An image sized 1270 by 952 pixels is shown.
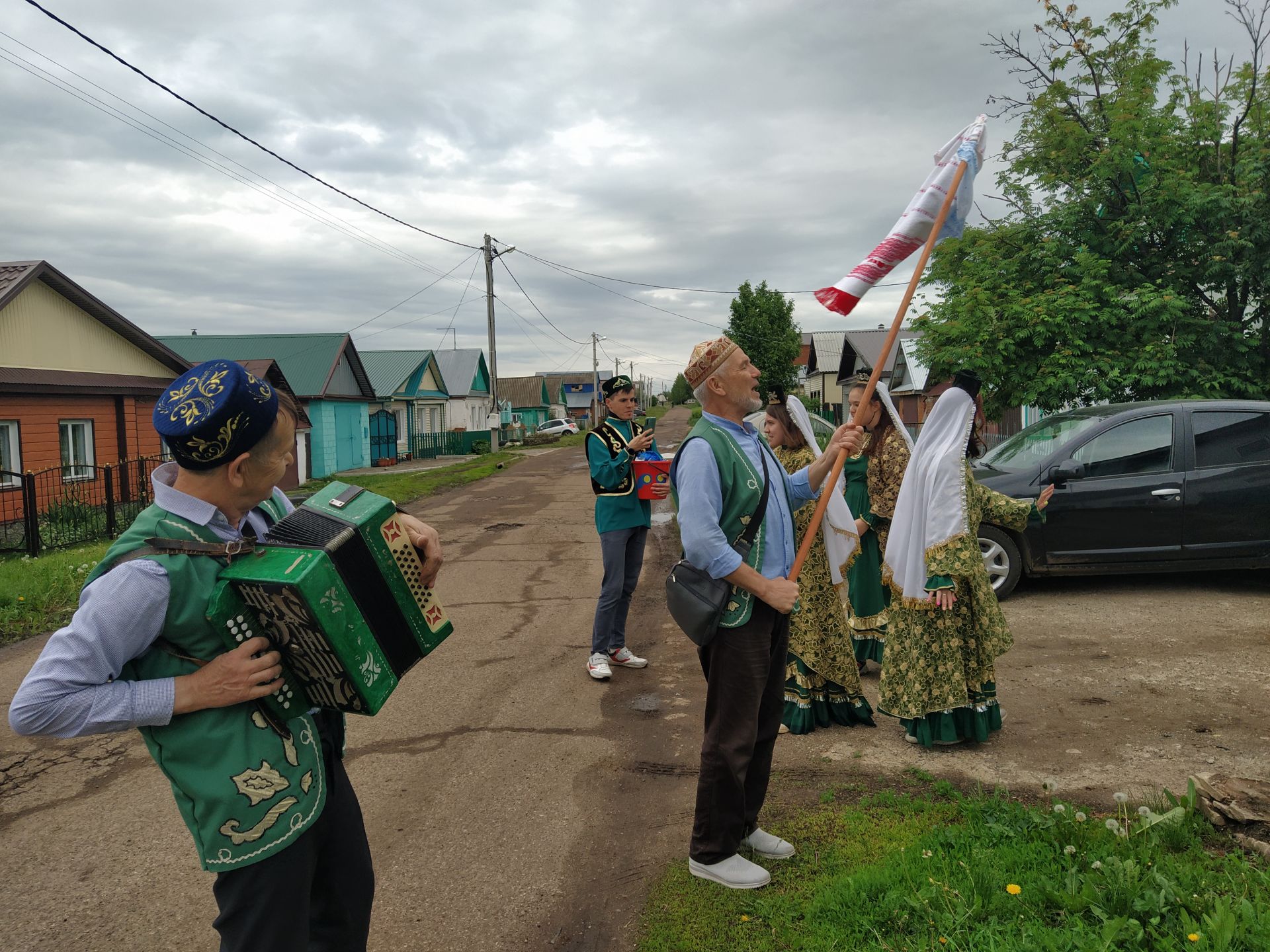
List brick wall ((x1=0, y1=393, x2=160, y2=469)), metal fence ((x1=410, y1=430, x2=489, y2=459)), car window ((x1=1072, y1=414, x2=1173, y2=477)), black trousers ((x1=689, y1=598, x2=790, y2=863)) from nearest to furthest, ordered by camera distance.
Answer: black trousers ((x1=689, y1=598, x2=790, y2=863)) → car window ((x1=1072, y1=414, x2=1173, y2=477)) → brick wall ((x1=0, y1=393, x2=160, y2=469)) → metal fence ((x1=410, y1=430, x2=489, y2=459))

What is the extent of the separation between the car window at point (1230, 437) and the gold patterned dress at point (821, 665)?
14.8ft

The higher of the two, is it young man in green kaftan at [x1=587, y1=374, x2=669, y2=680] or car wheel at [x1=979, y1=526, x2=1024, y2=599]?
young man in green kaftan at [x1=587, y1=374, x2=669, y2=680]

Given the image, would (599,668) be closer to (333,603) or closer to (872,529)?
(872,529)

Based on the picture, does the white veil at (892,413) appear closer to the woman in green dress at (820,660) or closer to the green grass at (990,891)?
the woman in green dress at (820,660)

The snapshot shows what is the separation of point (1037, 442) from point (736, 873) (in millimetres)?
6033

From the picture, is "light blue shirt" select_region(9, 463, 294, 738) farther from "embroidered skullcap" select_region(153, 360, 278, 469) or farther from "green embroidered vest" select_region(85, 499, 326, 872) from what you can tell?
"embroidered skullcap" select_region(153, 360, 278, 469)

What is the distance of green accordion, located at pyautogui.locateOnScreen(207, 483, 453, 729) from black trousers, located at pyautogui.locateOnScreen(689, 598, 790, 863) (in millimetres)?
1320

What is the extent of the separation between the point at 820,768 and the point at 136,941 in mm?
2998

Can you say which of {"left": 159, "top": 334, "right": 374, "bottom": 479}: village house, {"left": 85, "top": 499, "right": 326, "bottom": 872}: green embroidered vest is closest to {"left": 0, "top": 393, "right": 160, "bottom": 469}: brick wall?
{"left": 159, "top": 334, "right": 374, "bottom": 479}: village house

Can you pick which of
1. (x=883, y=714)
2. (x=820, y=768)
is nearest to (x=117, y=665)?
(x=820, y=768)

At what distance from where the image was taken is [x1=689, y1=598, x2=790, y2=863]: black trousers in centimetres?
309

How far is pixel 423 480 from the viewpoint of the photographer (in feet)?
70.2

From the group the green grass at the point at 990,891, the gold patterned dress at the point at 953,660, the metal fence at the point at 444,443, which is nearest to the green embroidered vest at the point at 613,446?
the gold patterned dress at the point at 953,660

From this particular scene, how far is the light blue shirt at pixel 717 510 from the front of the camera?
9.75 feet
